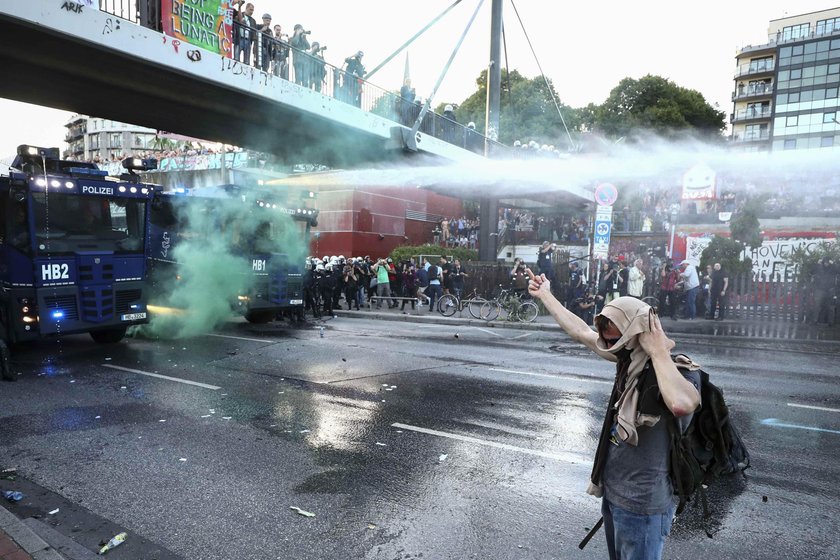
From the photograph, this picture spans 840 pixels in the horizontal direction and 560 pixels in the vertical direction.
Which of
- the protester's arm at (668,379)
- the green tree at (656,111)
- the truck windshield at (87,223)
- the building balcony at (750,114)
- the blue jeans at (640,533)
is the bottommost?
the blue jeans at (640,533)

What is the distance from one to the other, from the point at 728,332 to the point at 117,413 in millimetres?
13956

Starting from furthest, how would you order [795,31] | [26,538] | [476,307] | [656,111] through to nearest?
[795,31] < [656,111] < [476,307] < [26,538]

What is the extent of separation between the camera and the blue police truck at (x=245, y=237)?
38.2ft

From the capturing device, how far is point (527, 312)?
16.2 m

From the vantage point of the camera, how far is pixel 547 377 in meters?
8.57

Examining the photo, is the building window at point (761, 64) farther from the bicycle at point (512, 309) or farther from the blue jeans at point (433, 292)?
the bicycle at point (512, 309)

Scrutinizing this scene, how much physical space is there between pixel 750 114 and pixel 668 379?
84888 mm

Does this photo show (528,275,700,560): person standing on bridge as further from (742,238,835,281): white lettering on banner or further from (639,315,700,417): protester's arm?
(742,238,835,281): white lettering on banner

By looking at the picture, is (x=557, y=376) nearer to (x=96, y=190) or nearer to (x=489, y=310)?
(x=489, y=310)

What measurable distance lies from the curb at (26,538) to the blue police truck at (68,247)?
207 inches

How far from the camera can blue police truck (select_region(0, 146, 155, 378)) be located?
8.52m

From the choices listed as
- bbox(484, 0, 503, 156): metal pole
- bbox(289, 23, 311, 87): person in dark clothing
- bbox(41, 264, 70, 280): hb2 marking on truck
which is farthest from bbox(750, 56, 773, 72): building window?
bbox(41, 264, 70, 280): hb2 marking on truck

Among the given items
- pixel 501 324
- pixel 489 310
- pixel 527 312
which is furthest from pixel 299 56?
pixel 527 312

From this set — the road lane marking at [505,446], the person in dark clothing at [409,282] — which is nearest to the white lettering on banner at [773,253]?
the person in dark clothing at [409,282]
